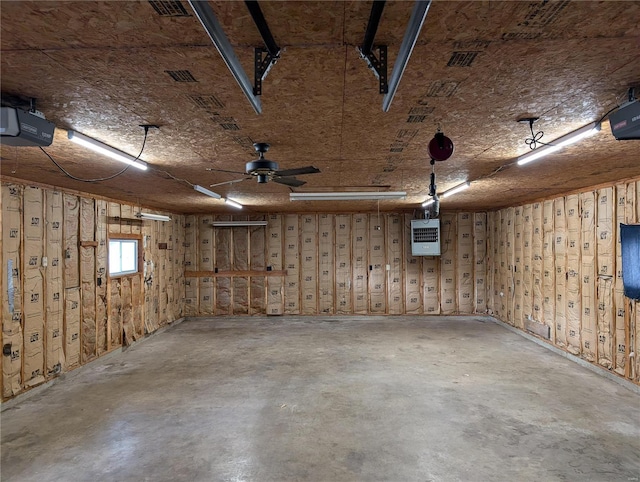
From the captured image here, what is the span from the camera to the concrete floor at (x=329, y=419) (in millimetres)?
2988

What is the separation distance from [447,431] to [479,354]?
122 inches

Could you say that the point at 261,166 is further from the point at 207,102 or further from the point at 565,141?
the point at 565,141

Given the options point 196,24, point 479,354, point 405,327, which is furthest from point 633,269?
point 196,24

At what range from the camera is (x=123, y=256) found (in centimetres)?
705

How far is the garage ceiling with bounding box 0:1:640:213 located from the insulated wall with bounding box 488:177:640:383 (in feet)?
5.29

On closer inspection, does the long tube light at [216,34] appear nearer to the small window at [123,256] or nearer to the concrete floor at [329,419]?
the concrete floor at [329,419]

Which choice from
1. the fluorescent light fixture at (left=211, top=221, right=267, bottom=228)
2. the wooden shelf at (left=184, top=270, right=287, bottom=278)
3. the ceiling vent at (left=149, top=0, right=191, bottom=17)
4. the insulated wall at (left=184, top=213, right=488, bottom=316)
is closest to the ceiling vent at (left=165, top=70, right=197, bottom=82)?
the ceiling vent at (left=149, top=0, right=191, bottom=17)

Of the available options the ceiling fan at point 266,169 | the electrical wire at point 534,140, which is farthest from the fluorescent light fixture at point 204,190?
the electrical wire at point 534,140

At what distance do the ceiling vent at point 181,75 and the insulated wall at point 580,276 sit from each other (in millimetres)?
5815

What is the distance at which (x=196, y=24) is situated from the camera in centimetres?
152

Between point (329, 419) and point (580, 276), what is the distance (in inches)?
195

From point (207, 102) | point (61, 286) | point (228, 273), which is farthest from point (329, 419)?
point (228, 273)

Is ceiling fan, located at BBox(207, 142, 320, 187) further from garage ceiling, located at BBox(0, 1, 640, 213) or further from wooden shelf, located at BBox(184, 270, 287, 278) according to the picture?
wooden shelf, located at BBox(184, 270, 287, 278)

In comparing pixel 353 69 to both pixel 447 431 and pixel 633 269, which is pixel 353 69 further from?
pixel 633 269
